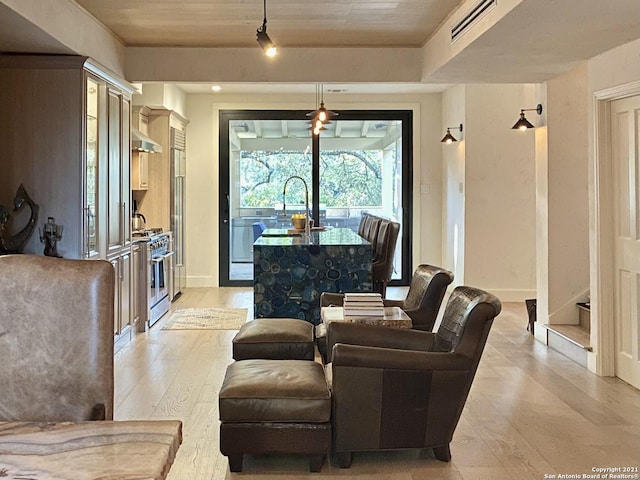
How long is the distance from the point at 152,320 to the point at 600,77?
4613mm

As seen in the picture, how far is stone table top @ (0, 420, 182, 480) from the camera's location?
1.19m

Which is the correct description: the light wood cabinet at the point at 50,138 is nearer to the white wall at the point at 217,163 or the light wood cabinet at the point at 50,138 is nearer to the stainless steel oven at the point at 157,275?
the stainless steel oven at the point at 157,275

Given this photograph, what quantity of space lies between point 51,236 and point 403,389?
2.89 metres

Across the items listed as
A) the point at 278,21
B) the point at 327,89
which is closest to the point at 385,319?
the point at 278,21

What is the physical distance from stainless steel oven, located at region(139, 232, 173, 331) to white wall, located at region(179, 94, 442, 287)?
1550 millimetres

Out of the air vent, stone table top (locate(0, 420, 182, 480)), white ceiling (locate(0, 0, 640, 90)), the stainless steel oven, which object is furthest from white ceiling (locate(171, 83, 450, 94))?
stone table top (locate(0, 420, 182, 480))

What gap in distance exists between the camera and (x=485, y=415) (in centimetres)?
374

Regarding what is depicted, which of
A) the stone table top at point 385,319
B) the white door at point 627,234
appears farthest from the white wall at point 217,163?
the stone table top at point 385,319

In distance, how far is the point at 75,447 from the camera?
4.28 feet

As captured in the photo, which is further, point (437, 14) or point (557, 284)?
point (557, 284)

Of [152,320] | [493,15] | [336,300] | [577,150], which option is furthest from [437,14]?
[152,320]

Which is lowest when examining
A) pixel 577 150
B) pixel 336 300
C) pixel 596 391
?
pixel 596 391

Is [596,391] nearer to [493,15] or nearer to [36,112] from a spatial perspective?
[493,15]

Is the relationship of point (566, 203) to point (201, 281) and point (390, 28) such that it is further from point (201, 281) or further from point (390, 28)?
point (201, 281)
